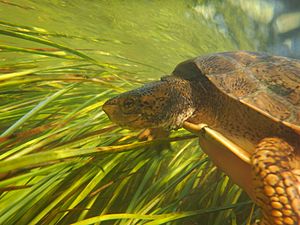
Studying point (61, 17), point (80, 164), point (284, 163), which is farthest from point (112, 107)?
point (61, 17)

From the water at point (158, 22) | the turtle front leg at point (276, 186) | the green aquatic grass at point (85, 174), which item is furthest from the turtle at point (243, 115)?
the water at point (158, 22)

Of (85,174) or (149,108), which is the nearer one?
(85,174)

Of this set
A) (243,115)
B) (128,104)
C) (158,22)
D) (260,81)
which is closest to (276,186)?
(243,115)

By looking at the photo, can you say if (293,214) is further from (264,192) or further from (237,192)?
(237,192)

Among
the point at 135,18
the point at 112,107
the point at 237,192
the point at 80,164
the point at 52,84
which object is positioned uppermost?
the point at 135,18

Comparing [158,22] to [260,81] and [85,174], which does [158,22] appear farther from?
[85,174]

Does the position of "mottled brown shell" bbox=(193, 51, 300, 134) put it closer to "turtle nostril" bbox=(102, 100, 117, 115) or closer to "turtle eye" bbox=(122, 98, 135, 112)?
"turtle eye" bbox=(122, 98, 135, 112)

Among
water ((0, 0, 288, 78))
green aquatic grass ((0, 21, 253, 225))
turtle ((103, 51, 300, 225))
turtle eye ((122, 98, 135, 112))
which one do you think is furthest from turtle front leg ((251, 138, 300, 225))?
water ((0, 0, 288, 78))
